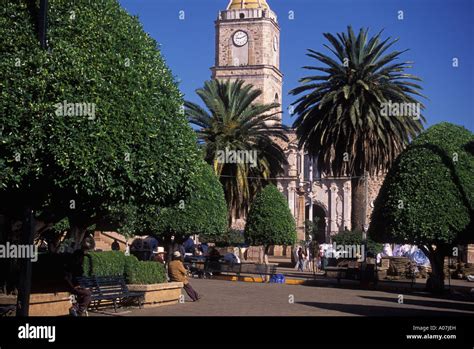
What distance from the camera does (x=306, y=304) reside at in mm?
19281

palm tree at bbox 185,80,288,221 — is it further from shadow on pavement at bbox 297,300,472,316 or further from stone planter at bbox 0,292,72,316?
stone planter at bbox 0,292,72,316

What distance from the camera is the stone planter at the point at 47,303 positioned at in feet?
47.5

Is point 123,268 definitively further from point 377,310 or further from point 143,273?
point 377,310

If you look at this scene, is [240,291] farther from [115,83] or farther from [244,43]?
[244,43]

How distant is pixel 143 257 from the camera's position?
39.9 metres

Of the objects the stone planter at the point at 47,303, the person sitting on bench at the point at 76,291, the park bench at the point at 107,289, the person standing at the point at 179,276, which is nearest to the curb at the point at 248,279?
the person standing at the point at 179,276

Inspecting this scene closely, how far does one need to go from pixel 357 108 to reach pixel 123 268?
15760 millimetres

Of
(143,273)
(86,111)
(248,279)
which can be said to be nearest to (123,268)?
(143,273)

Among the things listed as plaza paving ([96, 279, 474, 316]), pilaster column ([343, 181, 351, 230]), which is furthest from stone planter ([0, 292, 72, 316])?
pilaster column ([343, 181, 351, 230])

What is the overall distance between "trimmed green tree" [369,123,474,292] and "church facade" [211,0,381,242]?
48263mm

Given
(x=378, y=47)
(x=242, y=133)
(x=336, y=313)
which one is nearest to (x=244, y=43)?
(x=242, y=133)

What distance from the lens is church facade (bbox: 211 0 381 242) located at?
73938 millimetres

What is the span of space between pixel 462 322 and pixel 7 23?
9.46 meters

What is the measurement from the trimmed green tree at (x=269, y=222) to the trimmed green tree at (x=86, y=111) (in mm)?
21289
